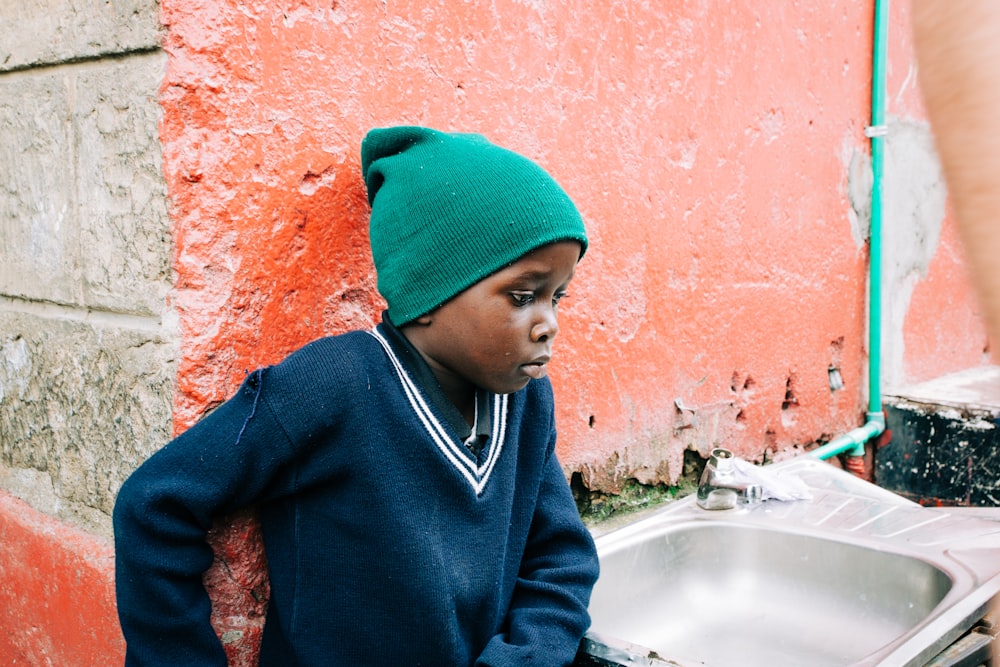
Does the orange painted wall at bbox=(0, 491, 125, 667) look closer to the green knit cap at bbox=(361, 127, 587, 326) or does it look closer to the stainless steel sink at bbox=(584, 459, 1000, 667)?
the green knit cap at bbox=(361, 127, 587, 326)

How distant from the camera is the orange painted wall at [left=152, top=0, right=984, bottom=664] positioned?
3.70 feet

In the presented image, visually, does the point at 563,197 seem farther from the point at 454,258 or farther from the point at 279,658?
the point at 279,658

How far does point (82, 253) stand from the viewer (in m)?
1.24

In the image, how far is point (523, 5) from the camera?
5.29 feet

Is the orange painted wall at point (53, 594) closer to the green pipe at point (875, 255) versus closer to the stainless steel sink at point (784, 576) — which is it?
the stainless steel sink at point (784, 576)

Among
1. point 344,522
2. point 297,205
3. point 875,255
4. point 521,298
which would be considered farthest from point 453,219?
point 875,255

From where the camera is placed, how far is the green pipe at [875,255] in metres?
3.01

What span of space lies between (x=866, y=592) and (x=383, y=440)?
4.30 ft

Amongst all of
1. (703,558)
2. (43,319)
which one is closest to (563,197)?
(43,319)

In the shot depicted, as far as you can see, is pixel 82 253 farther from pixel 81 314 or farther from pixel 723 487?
pixel 723 487

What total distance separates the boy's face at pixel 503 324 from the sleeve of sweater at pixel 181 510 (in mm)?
247

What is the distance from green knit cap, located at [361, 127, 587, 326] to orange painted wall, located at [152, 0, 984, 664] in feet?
0.56

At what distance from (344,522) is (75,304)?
0.57 meters

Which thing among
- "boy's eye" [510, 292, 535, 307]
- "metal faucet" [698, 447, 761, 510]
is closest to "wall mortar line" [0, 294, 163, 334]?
"boy's eye" [510, 292, 535, 307]
